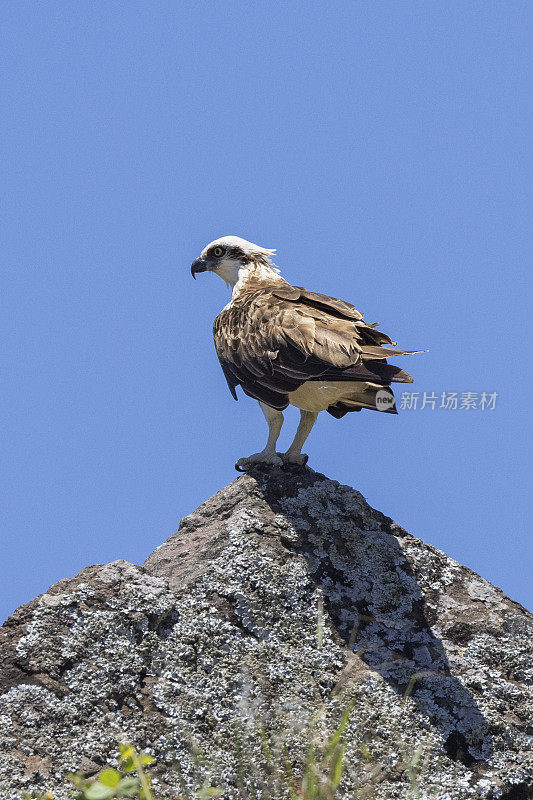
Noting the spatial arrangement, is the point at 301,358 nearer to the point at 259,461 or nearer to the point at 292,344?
the point at 292,344

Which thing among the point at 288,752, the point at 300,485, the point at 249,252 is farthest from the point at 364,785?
the point at 249,252

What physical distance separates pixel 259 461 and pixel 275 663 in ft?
5.55

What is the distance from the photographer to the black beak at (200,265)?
816 cm

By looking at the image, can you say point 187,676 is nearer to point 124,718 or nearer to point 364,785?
point 124,718

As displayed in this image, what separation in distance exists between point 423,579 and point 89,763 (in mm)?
2113

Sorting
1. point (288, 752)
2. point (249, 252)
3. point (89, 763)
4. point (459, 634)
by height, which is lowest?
point (89, 763)

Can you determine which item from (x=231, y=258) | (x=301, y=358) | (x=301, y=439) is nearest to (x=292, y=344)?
(x=301, y=358)

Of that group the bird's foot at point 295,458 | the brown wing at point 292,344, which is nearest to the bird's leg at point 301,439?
the bird's foot at point 295,458

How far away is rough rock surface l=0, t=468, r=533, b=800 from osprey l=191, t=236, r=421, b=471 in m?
0.90

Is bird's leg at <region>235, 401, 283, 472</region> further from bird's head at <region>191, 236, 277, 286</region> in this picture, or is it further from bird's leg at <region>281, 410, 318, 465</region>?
bird's head at <region>191, 236, 277, 286</region>

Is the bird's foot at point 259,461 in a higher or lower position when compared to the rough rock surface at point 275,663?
higher

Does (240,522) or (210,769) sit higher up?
(240,522)

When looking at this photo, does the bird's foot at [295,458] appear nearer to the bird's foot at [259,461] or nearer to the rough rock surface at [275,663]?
the bird's foot at [259,461]

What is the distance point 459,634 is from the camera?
16.5 ft
